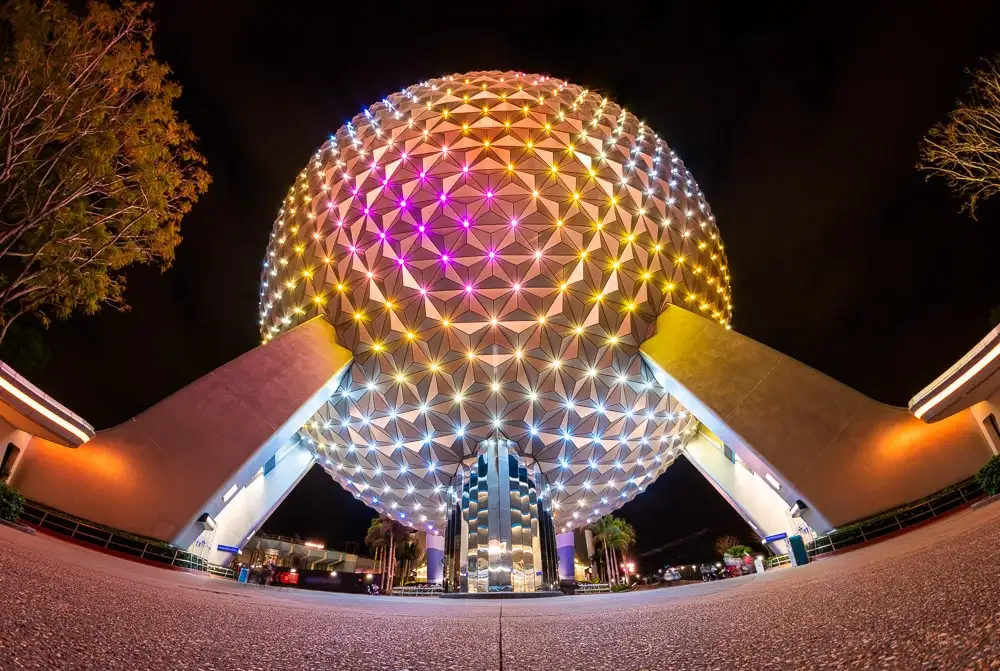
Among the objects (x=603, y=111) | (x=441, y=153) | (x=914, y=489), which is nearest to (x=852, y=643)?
(x=914, y=489)

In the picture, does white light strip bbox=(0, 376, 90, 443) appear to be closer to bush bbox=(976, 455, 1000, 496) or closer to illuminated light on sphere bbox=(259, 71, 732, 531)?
illuminated light on sphere bbox=(259, 71, 732, 531)

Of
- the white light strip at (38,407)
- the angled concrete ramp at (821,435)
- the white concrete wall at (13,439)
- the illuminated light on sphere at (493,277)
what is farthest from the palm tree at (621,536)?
the white concrete wall at (13,439)

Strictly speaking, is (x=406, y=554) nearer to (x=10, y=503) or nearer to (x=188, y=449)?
(x=188, y=449)

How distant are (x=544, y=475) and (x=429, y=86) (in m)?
16.2

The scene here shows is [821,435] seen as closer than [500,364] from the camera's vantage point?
Yes

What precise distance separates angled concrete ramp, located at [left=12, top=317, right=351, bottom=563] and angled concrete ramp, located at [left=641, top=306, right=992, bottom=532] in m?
11.6

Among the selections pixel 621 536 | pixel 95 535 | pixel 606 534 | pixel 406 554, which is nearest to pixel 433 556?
pixel 95 535

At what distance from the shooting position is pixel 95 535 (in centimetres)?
985

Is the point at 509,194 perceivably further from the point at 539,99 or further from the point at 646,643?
the point at 646,643

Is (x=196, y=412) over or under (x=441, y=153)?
under

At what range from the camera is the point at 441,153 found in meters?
14.9

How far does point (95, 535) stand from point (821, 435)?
56.1 ft

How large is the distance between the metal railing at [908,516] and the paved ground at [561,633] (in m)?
9.22

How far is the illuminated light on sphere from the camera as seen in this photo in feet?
46.9
